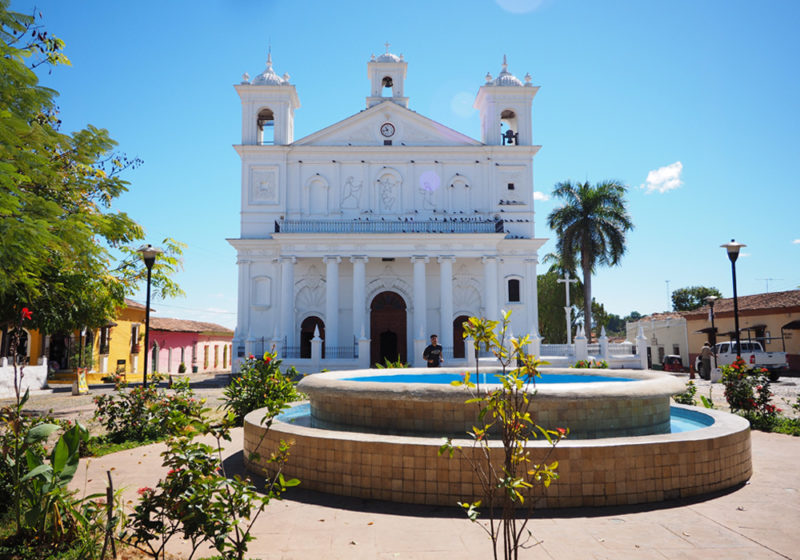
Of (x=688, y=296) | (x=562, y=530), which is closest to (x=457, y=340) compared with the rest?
(x=562, y=530)

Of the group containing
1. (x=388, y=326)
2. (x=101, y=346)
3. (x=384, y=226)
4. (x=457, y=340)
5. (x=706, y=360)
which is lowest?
(x=706, y=360)

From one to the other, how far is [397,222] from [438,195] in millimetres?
3039

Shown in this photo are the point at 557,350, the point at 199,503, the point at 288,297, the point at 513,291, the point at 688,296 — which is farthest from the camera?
the point at 688,296

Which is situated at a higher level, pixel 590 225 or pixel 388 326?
pixel 590 225

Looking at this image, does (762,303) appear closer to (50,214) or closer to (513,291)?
(513,291)

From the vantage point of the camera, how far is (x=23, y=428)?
536 cm

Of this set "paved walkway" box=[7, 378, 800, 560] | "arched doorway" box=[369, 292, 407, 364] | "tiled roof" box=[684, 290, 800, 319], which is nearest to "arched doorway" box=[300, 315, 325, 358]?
"arched doorway" box=[369, 292, 407, 364]

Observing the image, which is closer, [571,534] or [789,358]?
[571,534]

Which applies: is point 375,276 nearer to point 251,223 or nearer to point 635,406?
point 251,223

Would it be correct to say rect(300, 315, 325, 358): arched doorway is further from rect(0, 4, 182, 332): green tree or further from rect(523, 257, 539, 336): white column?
rect(523, 257, 539, 336): white column

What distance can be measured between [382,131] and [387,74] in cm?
388

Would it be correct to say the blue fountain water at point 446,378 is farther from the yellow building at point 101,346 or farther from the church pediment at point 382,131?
the church pediment at point 382,131

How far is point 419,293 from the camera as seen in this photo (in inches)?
1007

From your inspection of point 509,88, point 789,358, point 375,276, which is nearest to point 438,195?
point 375,276
